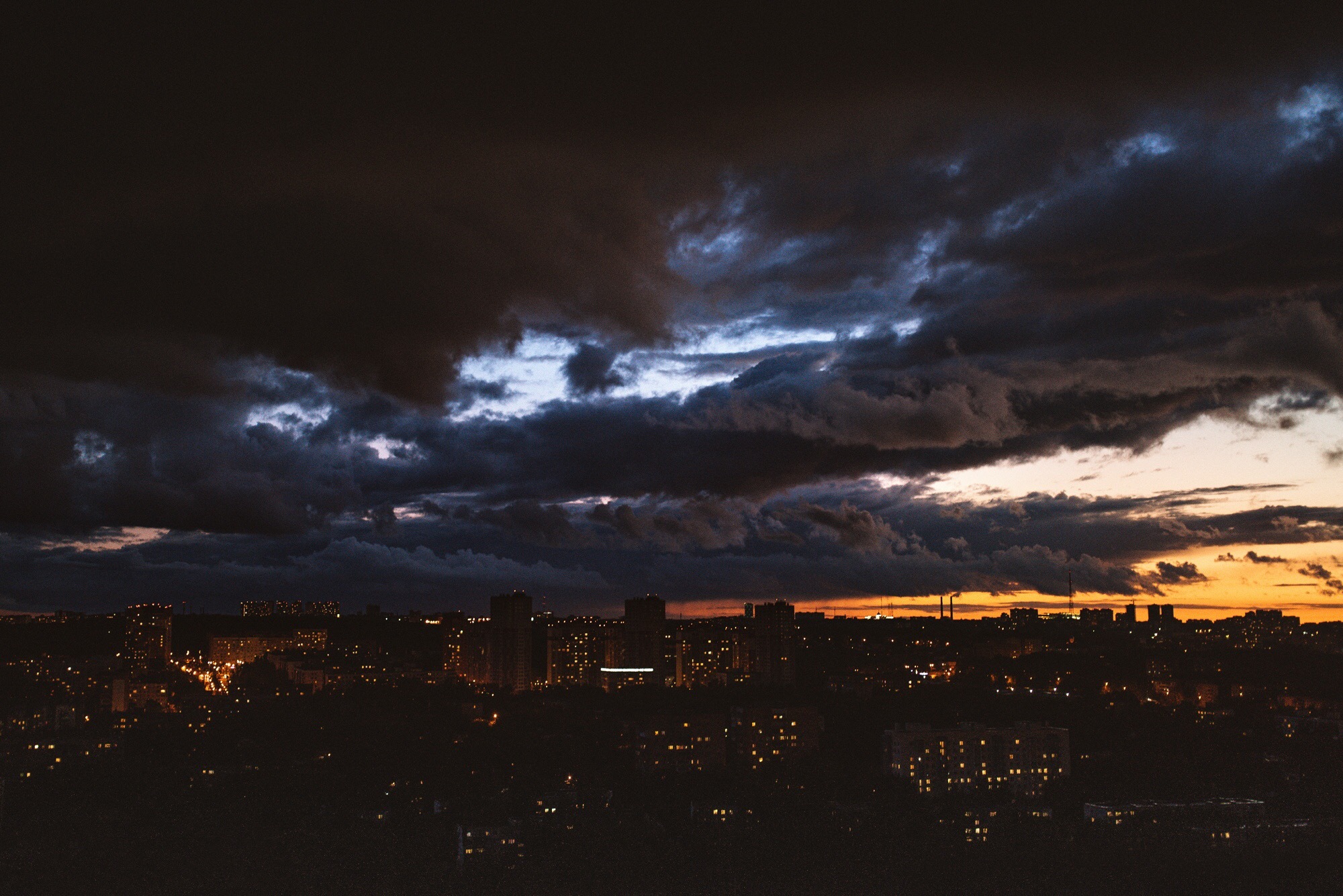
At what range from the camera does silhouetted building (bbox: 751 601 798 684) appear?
48.3 metres

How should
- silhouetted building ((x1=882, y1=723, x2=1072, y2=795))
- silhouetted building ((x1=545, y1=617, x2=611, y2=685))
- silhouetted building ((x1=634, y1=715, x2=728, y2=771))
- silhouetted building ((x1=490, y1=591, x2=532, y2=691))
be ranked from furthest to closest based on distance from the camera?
silhouetted building ((x1=545, y1=617, x2=611, y2=685)), silhouetted building ((x1=490, y1=591, x2=532, y2=691)), silhouetted building ((x1=634, y1=715, x2=728, y2=771)), silhouetted building ((x1=882, y1=723, x2=1072, y2=795))

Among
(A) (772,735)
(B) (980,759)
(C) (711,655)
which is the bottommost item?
(B) (980,759)

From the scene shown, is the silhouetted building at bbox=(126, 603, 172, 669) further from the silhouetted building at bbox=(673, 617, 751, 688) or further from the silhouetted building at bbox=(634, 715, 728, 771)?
the silhouetted building at bbox=(634, 715, 728, 771)

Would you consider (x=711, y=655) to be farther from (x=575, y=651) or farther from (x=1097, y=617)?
(x=1097, y=617)

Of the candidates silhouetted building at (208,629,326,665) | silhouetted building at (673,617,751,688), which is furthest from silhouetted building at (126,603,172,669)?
silhouetted building at (673,617,751,688)

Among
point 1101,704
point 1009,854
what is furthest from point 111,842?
point 1101,704

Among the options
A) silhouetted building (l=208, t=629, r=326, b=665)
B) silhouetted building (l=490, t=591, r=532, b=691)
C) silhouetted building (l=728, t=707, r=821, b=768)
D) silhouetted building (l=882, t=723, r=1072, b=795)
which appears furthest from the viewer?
silhouetted building (l=208, t=629, r=326, b=665)

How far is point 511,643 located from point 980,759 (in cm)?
2263

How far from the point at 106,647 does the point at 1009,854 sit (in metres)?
47.3

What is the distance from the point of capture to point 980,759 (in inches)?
1248

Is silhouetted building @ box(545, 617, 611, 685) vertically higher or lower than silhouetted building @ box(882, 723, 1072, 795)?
higher

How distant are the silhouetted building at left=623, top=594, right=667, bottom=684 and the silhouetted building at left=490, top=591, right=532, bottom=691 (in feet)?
15.1

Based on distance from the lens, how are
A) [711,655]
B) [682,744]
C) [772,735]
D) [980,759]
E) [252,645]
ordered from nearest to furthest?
[980,759] < [682,744] < [772,735] < [711,655] < [252,645]

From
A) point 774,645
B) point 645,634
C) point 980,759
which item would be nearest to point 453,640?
point 645,634
